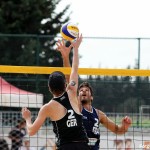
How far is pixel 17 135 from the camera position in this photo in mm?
12930

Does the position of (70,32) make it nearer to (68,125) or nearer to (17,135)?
(68,125)

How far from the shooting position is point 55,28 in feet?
106

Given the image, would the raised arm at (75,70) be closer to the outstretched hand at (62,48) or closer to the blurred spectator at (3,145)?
the outstretched hand at (62,48)

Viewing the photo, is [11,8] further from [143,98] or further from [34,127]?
[34,127]

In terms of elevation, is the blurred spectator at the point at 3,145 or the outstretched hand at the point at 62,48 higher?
the outstretched hand at the point at 62,48

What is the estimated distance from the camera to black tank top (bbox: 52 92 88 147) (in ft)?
23.2

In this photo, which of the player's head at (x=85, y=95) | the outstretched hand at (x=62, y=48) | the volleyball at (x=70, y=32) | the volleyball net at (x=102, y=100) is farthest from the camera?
the volleyball net at (x=102, y=100)

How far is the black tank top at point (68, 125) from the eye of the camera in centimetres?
707

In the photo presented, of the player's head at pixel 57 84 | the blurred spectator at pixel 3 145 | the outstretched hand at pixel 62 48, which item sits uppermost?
the outstretched hand at pixel 62 48

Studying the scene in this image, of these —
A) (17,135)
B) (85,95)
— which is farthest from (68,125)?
(17,135)

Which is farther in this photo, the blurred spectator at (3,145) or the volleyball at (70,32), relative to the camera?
the blurred spectator at (3,145)

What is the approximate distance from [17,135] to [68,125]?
5.98 metres

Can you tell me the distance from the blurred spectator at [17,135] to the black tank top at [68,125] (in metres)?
5.42

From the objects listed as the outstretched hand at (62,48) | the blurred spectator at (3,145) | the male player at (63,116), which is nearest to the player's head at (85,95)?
the outstretched hand at (62,48)
